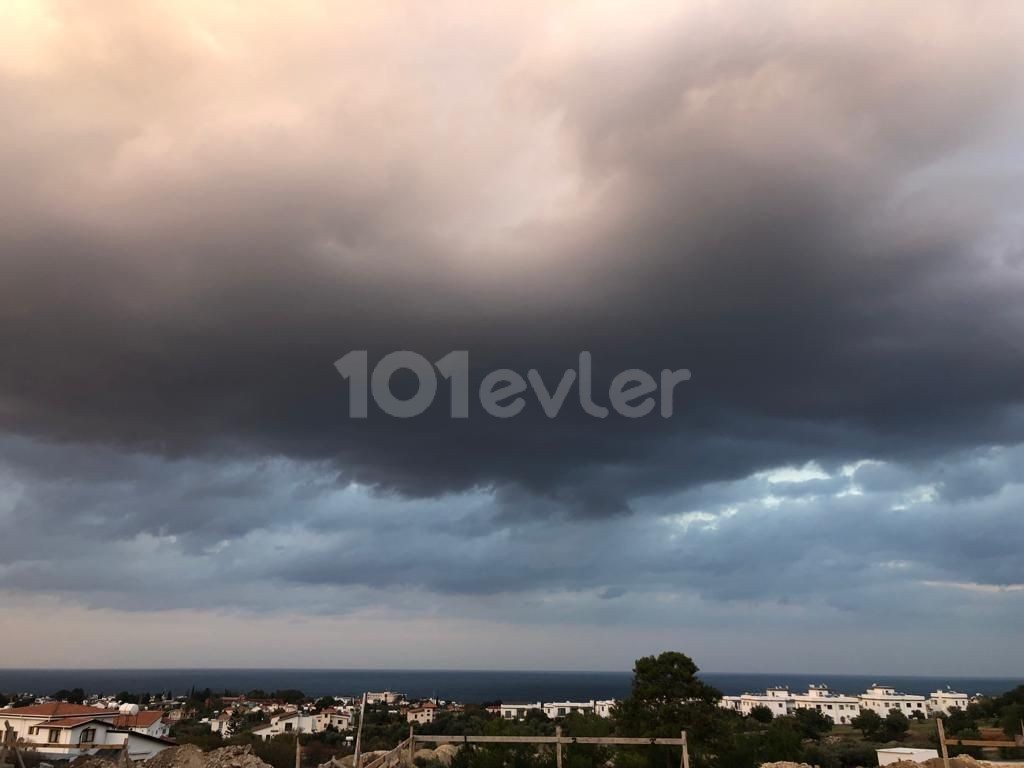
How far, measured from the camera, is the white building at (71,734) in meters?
36.3

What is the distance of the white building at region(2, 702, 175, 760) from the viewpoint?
1430 inches

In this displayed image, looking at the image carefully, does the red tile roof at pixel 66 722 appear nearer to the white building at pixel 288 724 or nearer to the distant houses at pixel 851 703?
the white building at pixel 288 724

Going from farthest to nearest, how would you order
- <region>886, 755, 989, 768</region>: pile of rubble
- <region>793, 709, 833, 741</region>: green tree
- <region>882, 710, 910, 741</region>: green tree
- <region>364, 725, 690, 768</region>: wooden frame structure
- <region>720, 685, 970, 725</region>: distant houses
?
<region>720, 685, 970, 725</region>: distant houses < <region>882, 710, 910, 741</region>: green tree < <region>793, 709, 833, 741</region>: green tree < <region>886, 755, 989, 768</region>: pile of rubble < <region>364, 725, 690, 768</region>: wooden frame structure

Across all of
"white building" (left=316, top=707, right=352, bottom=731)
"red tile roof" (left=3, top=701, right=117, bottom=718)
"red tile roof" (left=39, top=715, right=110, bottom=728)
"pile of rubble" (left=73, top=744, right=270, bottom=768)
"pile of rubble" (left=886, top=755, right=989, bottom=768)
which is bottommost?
"white building" (left=316, top=707, right=352, bottom=731)

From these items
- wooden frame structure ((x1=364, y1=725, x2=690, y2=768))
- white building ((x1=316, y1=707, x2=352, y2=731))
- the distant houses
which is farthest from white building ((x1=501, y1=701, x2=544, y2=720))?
wooden frame structure ((x1=364, y1=725, x2=690, y2=768))

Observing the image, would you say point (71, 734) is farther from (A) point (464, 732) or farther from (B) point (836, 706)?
(B) point (836, 706)

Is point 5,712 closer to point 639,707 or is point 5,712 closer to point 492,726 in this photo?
point 492,726

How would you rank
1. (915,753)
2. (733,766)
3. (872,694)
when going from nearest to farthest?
(733,766) → (915,753) → (872,694)

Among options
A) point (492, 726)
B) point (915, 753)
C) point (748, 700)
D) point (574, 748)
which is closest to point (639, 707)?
point (492, 726)

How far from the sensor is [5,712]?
41750 millimetres

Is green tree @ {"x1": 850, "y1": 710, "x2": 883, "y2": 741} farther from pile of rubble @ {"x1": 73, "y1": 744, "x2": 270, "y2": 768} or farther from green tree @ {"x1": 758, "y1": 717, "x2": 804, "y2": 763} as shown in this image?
pile of rubble @ {"x1": 73, "y1": 744, "x2": 270, "y2": 768}

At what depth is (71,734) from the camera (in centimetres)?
3741

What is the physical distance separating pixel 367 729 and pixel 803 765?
103ft

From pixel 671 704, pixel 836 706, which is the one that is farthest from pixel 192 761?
pixel 836 706
